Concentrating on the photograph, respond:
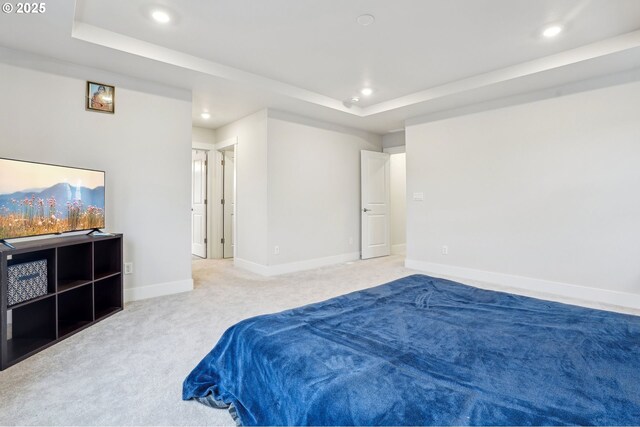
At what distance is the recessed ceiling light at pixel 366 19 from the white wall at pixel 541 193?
2.51 meters

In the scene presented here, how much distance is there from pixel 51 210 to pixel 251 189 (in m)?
2.65

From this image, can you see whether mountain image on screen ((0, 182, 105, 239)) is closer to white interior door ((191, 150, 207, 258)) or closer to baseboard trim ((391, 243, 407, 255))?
white interior door ((191, 150, 207, 258))

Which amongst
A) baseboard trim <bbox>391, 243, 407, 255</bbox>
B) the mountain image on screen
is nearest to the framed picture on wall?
the mountain image on screen

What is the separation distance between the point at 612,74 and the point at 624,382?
3.90m

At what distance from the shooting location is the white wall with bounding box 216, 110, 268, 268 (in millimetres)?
4789

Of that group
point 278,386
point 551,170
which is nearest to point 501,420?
point 278,386

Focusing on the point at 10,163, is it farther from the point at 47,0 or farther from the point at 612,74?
the point at 612,74

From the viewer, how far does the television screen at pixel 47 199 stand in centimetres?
238

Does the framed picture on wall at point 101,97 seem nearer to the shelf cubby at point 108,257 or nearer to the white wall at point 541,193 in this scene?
the shelf cubby at point 108,257

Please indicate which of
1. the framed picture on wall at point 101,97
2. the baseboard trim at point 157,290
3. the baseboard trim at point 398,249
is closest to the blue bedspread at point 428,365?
the baseboard trim at point 157,290

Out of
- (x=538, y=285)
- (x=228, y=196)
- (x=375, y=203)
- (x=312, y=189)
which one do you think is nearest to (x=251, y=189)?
(x=312, y=189)

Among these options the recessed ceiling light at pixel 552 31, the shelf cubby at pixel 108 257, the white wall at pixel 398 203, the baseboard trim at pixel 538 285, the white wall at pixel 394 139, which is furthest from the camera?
the white wall at pixel 398 203

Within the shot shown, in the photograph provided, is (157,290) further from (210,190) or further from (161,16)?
(161,16)

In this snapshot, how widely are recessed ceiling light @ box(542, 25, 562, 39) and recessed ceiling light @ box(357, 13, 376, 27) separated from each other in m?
1.58
